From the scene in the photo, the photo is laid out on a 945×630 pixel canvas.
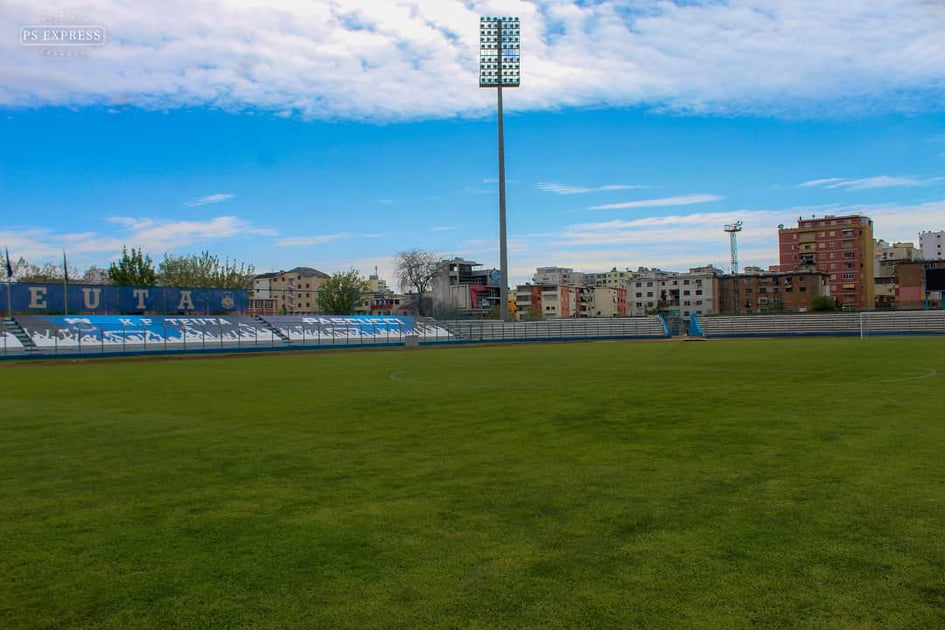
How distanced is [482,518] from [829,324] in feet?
221

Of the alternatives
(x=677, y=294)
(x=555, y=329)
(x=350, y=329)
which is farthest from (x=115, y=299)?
(x=677, y=294)

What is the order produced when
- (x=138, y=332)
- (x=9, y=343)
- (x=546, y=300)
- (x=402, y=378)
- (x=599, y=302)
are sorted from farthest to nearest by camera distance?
(x=599, y=302) < (x=546, y=300) < (x=138, y=332) < (x=9, y=343) < (x=402, y=378)

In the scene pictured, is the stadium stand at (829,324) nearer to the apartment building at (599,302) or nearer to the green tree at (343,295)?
the green tree at (343,295)

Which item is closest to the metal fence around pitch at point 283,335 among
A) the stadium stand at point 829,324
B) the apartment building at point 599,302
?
the stadium stand at point 829,324

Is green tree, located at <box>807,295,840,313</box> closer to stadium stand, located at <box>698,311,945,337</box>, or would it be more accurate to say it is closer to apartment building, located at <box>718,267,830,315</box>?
apartment building, located at <box>718,267,830,315</box>

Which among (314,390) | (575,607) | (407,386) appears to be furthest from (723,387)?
(575,607)

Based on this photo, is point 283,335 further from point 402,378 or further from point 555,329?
point 402,378

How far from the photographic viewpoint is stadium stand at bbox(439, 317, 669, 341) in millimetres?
63594

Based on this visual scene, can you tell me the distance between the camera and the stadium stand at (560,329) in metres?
63.6

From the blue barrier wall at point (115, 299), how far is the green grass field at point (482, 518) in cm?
4668

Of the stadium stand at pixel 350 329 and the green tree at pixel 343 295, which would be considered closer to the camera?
the stadium stand at pixel 350 329

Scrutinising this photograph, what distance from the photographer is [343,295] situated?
105 meters

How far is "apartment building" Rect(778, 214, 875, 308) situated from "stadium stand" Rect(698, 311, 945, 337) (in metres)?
59.3

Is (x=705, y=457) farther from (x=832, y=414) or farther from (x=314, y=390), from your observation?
(x=314, y=390)
